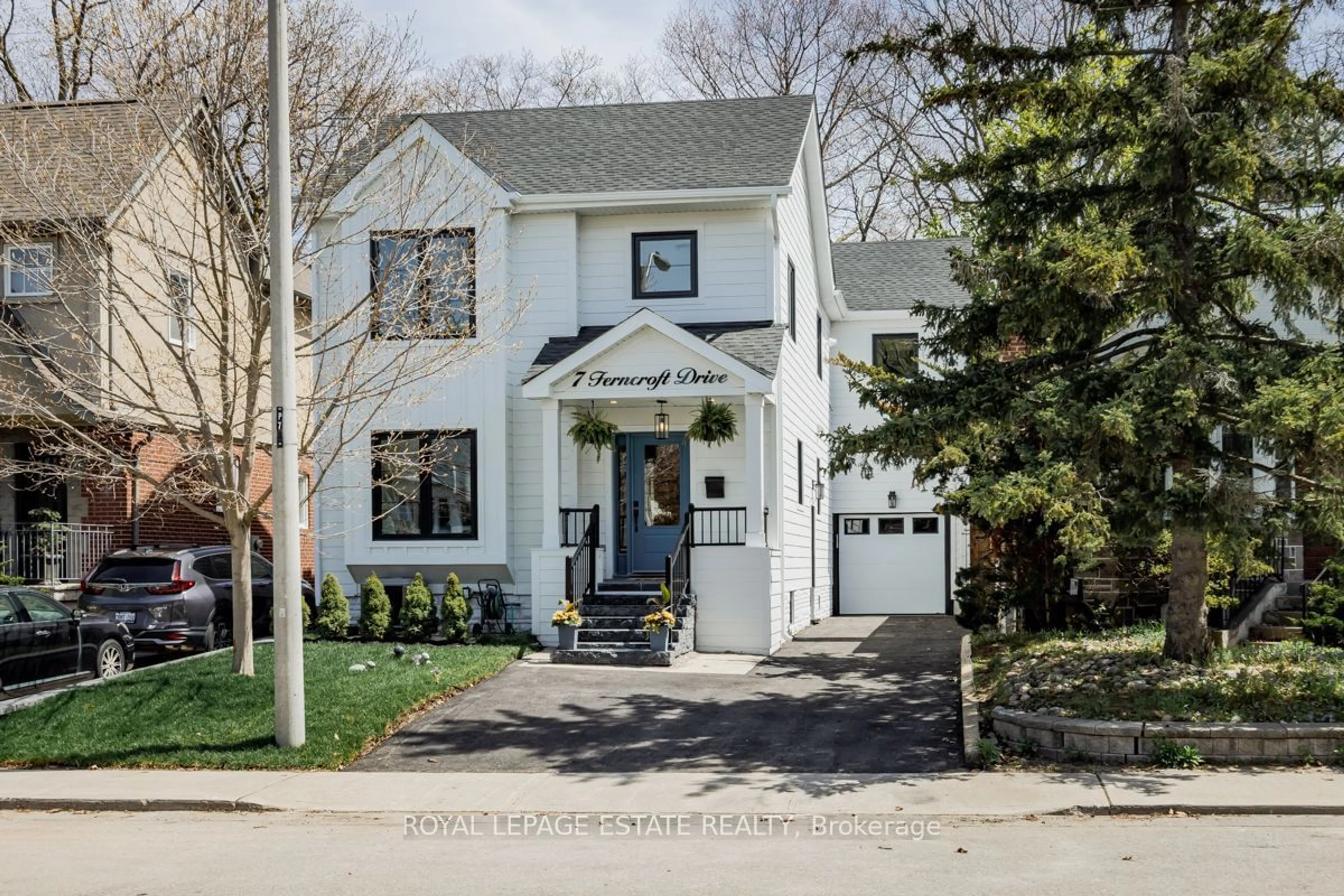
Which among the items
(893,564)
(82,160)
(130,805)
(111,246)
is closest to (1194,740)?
(130,805)

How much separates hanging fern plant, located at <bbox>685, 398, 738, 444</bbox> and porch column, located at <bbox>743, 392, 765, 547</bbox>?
0.65m

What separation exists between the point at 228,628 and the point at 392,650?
379cm

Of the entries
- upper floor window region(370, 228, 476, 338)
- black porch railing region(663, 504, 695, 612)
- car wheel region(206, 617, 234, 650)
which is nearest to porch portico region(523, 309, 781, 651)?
black porch railing region(663, 504, 695, 612)

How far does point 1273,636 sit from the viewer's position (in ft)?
52.4

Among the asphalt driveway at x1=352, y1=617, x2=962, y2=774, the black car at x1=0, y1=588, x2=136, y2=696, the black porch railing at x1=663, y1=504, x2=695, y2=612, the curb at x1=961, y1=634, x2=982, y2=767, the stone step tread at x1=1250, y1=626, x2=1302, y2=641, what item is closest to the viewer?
the curb at x1=961, y1=634, x2=982, y2=767

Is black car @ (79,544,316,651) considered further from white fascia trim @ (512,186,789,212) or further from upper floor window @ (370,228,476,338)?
white fascia trim @ (512,186,789,212)

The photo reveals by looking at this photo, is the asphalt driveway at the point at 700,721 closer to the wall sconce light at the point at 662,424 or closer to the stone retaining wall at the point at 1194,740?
the stone retaining wall at the point at 1194,740

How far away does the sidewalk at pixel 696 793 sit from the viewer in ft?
30.9

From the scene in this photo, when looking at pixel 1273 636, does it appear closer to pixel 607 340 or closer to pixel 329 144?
pixel 607 340

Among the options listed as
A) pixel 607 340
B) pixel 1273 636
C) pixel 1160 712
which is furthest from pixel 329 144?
pixel 1273 636

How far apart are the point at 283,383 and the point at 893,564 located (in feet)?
56.3

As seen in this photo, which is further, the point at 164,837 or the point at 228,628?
the point at 228,628

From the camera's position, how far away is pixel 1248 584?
17.4 m

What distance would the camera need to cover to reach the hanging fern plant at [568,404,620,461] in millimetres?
18828
